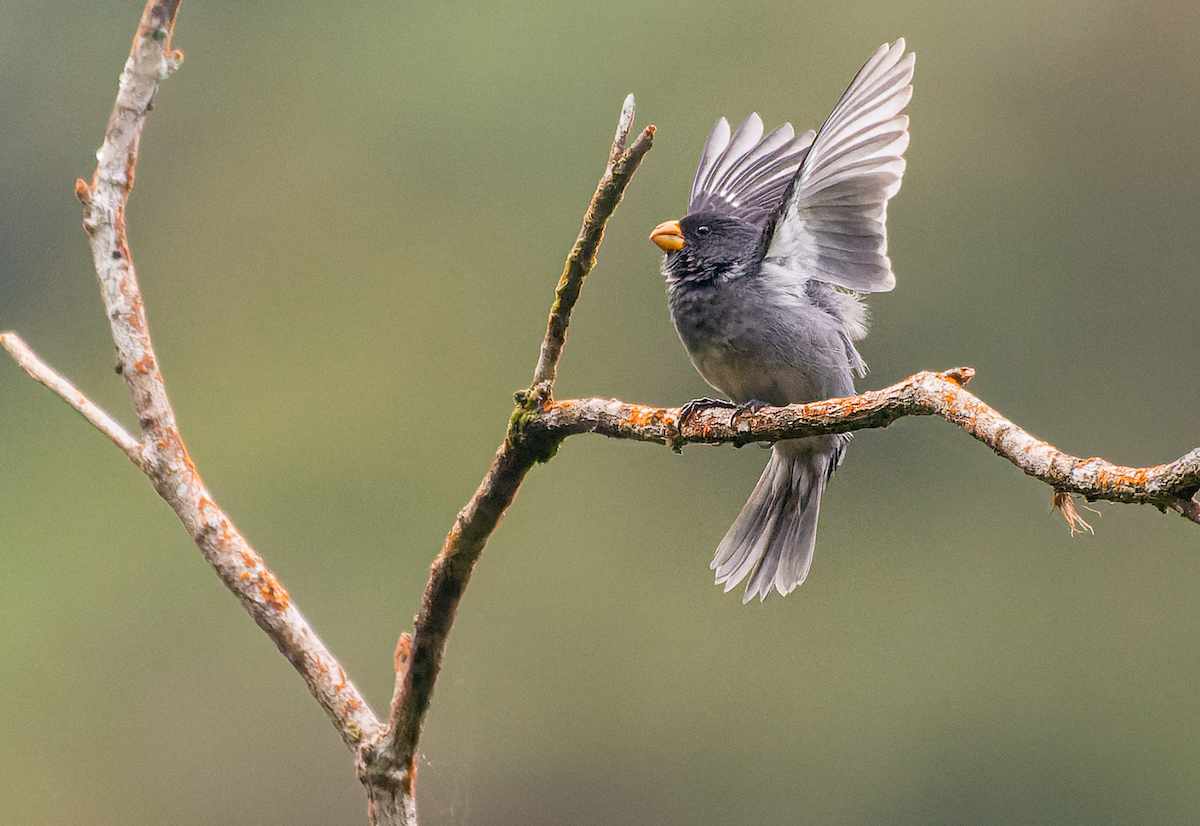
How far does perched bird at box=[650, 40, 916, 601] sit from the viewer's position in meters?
2.40

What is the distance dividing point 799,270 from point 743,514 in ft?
2.13

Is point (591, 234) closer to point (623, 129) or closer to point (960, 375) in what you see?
point (623, 129)

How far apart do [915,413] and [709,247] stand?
4.39 ft

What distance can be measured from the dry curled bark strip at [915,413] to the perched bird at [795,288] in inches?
14.3

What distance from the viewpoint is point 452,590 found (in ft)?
7.41

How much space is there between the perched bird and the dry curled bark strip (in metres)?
0.36

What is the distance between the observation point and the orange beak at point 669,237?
9.83 feet

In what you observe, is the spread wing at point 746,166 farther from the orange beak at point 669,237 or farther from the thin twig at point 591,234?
the thin twig at point 591,234

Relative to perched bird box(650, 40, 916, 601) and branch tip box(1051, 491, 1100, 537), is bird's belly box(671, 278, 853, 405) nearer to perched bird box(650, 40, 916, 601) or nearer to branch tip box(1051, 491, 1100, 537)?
perched bird box(650, 40, 916, 601)

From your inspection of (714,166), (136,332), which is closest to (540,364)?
(136,332)

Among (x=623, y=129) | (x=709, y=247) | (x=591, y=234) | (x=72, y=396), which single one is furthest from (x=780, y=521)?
(x=72, y=396)

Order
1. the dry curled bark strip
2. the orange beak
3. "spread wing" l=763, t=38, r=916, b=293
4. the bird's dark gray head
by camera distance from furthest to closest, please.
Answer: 1. the orange beak
2. the bird's dark gray head
3. "spread wing" l=763, t=38, r=916, b=293
4. the dry curled bark strip

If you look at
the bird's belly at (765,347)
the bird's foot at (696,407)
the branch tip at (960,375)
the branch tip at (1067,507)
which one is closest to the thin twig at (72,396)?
the bird's foot at (696,407)

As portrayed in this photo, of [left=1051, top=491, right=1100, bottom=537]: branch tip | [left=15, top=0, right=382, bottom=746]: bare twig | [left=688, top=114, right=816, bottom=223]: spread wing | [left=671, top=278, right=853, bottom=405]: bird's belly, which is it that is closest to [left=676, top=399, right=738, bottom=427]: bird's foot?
[left=671, top=278, right=853, bottom=405]: bird's belly
